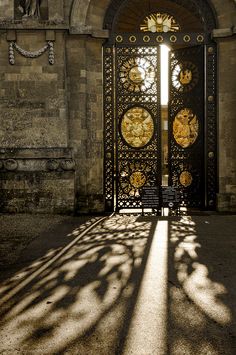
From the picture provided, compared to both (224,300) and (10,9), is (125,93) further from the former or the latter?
(224,300)

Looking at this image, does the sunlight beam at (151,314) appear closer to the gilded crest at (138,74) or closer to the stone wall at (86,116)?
the stone wall at (86,116)

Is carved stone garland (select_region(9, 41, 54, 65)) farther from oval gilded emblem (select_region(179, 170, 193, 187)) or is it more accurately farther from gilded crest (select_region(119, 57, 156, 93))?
oval gilded emblem (select_region(179, 170, 193, 187))

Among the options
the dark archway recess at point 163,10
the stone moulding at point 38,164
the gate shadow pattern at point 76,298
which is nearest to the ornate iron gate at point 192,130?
the dark archway recess at point 163,10

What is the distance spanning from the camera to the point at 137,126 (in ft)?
37.7

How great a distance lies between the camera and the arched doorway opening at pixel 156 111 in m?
11.2

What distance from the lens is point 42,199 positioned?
10.0 metres

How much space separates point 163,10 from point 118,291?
10.2 meters

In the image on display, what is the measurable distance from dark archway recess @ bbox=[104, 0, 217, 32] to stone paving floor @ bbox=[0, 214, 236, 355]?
6.35m

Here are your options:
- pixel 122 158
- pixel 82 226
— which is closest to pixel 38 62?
pixel 122 158

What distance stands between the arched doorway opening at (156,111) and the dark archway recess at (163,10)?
28mm

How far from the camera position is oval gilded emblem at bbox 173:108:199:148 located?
452 inches

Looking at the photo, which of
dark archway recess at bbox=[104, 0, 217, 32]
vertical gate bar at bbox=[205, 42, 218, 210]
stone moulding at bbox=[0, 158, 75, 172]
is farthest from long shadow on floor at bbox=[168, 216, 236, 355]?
dark archway recess at bbox=[104, 0, 217, 32]

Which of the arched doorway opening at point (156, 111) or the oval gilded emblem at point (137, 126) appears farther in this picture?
the oval gilded emblem at point (137, 126)

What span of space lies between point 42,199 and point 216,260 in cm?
551
